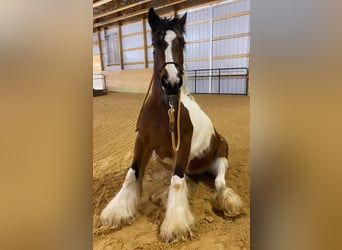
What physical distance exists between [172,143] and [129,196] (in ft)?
0.60

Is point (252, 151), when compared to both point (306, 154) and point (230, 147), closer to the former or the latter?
point (306, 154)

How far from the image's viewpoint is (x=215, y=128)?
0.67 metres

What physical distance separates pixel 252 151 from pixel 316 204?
0.10 m

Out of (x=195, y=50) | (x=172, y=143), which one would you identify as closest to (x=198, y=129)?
(x=172, y=143)

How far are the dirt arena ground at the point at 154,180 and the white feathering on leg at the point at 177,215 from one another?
0.05 feet

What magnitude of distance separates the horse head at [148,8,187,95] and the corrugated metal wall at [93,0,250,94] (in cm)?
2

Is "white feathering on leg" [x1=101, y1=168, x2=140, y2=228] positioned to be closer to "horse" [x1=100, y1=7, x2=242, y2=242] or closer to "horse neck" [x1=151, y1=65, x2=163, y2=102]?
"horse" [x1=100, y1=7, x2=242, y2=242]

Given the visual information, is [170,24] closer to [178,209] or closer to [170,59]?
[170,59]

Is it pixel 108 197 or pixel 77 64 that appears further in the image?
pixel 108 197

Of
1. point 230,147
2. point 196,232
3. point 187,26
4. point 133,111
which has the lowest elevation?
point 196,232

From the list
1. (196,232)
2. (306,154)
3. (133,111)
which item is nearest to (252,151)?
(306,154)

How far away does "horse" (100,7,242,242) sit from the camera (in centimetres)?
43

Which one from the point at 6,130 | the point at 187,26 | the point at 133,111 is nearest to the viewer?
the point at 6,130

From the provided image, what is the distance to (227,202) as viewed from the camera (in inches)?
19.1
